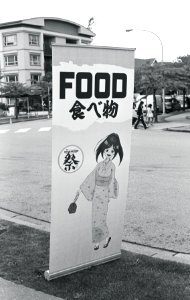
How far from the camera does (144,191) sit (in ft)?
31.2

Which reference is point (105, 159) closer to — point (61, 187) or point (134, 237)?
point (61, 187)

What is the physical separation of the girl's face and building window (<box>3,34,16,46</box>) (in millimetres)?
60237

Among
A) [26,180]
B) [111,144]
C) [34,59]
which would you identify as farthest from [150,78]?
[34,59]

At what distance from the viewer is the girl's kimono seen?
4.71m

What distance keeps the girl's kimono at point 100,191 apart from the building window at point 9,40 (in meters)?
60.3

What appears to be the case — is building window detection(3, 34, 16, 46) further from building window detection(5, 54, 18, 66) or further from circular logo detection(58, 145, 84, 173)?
circular logo detection(58, 145, 84, 173)

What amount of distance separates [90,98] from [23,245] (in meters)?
2.34

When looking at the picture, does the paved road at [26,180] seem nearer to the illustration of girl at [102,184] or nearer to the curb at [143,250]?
the curb at [143,250]

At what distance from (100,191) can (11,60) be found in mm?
61143

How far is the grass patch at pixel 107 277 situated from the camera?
4371 millimetres

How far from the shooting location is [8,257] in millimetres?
5480

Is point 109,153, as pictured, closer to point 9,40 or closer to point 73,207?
point 73,207

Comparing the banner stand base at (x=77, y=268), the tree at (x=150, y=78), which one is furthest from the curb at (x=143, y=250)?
the tree at (x=150, y=78)

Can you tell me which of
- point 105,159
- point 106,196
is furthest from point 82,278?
point 105,159
